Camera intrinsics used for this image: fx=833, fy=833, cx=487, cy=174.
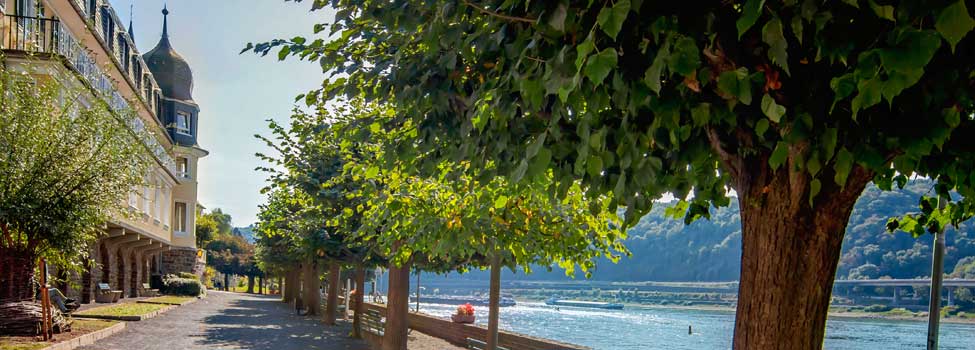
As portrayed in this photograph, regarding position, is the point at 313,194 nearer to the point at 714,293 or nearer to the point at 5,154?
the point at 5,154

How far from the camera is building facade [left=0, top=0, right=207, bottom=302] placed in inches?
808

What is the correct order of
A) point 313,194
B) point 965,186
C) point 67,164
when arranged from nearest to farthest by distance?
1. point 965,186
2. point 67,164
3. point 313,194

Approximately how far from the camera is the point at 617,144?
15.4ft

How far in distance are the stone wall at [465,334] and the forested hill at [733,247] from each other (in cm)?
827

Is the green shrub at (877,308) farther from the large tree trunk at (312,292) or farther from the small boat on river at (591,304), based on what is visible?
the large tree trunk at (312,292)

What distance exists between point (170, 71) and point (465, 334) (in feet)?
143

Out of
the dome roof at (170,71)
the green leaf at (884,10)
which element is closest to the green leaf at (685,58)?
the green leaf at (884,10)

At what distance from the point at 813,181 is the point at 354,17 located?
3761 millimetres

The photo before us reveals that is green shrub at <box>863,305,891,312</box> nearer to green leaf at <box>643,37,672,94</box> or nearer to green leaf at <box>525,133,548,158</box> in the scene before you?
green leaf at <box>525,133,548,158</box>

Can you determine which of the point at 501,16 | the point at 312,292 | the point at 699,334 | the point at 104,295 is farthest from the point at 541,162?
the point at 699,334

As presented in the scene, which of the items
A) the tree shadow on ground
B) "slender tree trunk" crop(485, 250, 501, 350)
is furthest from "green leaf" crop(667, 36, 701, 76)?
the tree shadow on ground

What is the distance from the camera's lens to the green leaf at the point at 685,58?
3584 mm

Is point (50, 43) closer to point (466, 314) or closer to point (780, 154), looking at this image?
point (466, 314)

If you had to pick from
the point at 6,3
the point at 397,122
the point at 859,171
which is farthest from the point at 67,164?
the point at 859,171
